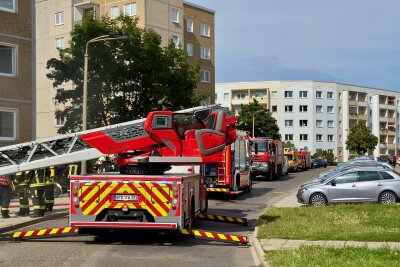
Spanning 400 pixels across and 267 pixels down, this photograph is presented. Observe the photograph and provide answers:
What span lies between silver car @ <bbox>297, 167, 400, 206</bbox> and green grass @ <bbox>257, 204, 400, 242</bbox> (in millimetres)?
1861

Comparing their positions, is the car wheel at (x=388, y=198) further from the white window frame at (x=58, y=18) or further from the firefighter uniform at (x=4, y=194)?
the white window frame at (x=58, y=18)

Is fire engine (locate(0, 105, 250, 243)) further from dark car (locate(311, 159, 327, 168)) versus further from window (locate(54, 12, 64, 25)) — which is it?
dark car (locate(311, 159, 327, 168))

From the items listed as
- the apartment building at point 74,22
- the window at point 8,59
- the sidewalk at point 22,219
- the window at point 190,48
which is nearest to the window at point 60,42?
the apartment building at point 74,22

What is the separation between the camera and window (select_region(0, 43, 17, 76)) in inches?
944

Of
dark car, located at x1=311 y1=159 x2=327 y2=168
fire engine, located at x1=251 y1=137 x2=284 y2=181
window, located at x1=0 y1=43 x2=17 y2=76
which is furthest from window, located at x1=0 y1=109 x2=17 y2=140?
dark car, located at x1=311 y1=159 x2=327 y2=168

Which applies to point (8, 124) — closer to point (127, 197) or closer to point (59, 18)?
point (127, 197)

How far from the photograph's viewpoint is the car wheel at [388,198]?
19547 millimetres

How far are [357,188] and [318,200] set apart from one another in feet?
4.61

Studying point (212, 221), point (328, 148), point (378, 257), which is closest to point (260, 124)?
point (328, 148)

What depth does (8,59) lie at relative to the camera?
958 inches

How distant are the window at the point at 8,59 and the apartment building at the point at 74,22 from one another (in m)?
28.0

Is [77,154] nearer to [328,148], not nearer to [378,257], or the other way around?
[378,257]

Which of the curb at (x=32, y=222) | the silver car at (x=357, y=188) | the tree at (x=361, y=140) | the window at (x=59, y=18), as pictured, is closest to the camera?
the curb at (x=32, y=222)

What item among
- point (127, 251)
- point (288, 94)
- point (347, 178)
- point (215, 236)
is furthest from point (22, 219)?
point (288, 94)
